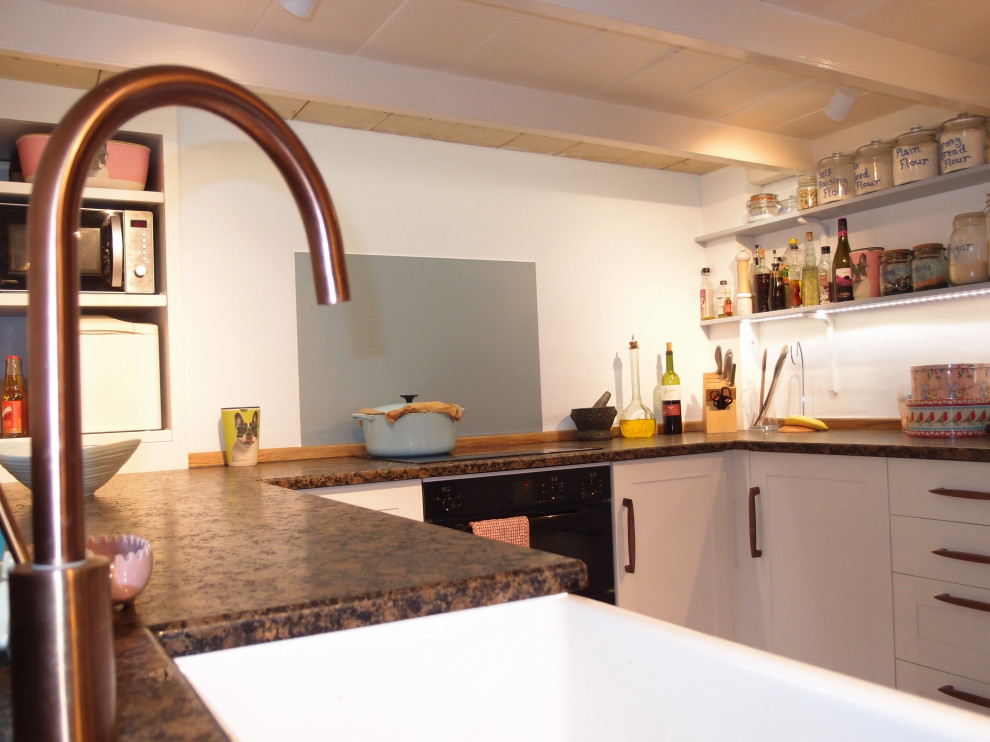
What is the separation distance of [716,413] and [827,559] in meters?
0.94

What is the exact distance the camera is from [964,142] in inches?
108

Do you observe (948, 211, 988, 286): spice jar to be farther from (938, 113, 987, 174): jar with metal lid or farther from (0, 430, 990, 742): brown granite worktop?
(0, 430, 990, 742): brown granite worktop

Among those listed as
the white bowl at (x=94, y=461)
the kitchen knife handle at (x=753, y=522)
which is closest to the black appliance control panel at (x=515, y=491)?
the kitchen knife handle at (x=753, y=522)

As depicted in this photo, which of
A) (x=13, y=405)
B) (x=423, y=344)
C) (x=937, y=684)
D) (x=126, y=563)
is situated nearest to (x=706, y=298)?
(x=423, y=344)

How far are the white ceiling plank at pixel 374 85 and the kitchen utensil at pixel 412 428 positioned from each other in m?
0.98

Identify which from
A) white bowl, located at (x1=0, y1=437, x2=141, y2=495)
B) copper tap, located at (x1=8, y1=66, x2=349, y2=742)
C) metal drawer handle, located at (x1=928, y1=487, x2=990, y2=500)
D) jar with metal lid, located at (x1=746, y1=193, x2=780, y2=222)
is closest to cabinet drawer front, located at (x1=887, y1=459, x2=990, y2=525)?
metal drawer handle, located at (x1=928, y1=487, x2=990, y2=500)

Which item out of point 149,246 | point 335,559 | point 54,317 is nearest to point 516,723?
point 335,559

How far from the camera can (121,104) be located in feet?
1.34

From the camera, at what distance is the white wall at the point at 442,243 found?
274cm

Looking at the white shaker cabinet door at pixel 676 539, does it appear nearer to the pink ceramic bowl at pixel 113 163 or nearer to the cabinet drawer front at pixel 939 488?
the cabinet drawer front at pixel 939 488

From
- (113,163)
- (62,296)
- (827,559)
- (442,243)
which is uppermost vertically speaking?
(113,163)

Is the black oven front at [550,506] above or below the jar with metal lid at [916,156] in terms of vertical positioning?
below

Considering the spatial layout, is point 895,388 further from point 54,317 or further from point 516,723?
point 54,317

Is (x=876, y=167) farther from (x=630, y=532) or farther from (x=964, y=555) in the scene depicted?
(x=630, y=532)
